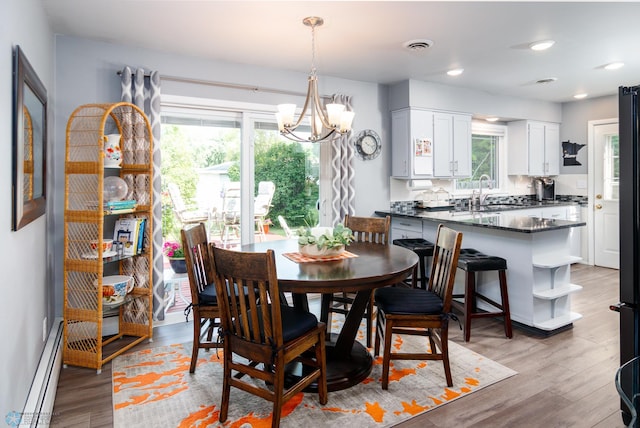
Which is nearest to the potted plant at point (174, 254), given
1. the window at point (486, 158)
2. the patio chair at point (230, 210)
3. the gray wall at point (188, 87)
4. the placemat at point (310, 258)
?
the patio chair at point (230, 210)

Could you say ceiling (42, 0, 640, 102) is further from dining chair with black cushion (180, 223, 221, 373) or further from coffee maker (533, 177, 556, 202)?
coffee maker (533, 177, 556, 202)

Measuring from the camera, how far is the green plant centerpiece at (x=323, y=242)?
8.61 feet

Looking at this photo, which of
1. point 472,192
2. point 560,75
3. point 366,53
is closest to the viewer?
point 366,53

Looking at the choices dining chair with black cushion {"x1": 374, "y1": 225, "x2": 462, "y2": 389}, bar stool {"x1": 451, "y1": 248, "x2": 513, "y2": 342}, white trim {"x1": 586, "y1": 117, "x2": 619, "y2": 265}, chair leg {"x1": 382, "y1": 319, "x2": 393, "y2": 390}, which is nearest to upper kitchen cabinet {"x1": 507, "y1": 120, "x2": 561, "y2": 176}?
white trim {"x1": 586, "y1": 117, "x2": 619, "y2": 265}

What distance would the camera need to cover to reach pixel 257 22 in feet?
9.87

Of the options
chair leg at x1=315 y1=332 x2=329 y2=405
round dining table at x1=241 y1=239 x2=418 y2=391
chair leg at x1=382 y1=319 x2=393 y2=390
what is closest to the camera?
round dining table at x1=241 y1=239 x2=418 y2=391

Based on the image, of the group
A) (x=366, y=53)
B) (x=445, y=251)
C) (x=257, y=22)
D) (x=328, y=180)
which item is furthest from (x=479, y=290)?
(x=257, y=22)

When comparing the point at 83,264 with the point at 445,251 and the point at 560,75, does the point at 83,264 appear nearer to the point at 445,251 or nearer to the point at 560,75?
the point at 445,251

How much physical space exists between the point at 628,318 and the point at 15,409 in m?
2.72

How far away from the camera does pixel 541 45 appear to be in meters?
3.50

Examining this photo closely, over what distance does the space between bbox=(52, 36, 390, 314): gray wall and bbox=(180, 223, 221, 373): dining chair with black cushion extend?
1.29 m

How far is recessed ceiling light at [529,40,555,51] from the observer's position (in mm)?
3451

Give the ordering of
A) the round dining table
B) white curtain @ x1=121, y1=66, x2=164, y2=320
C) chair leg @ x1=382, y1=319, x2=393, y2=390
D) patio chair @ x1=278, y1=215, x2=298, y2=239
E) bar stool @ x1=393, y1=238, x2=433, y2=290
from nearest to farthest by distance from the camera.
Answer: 1. the round dining table
2. chair leg @ x1=382, y1=319, x2=393, y2=390
3. white curtain @ x1=121, y1=66, x2=164, y2=320
4. bar stool @ x1=393, y1=238, x2=433, y2=290
5. patio chair @ x1=278, y1=215, x2=298, y2=239

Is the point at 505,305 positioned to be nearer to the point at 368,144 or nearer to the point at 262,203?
the point at 368,144
